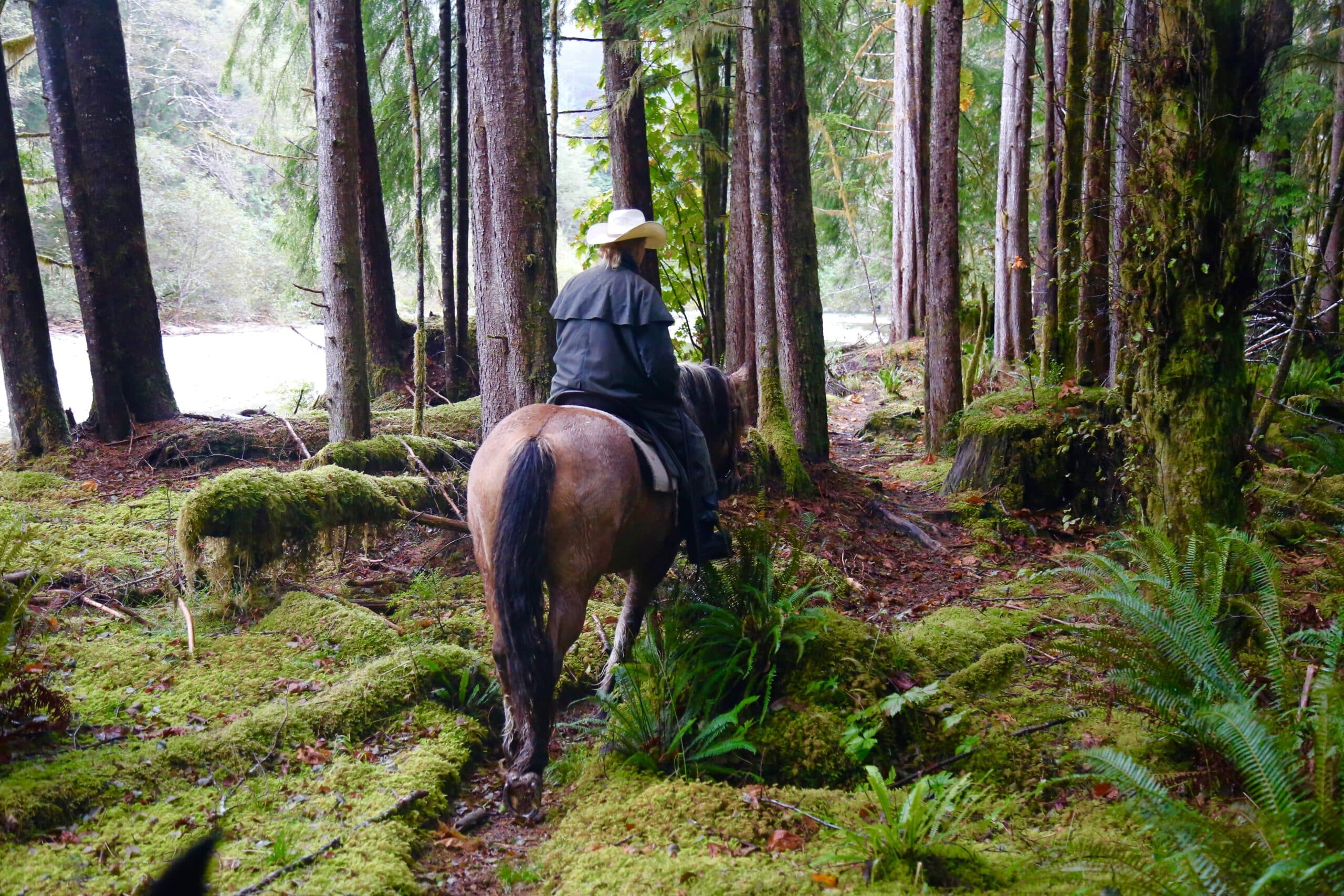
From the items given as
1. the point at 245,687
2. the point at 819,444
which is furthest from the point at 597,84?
the point at 245,687

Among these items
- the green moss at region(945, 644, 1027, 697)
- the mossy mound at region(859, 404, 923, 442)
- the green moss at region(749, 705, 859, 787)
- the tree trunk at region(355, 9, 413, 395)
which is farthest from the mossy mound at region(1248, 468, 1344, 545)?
the tree trunk at region(355, 9, 413, 395)

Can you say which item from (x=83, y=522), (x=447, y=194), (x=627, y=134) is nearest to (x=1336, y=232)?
(x=627, y=134)

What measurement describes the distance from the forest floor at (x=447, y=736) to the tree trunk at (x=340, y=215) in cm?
183

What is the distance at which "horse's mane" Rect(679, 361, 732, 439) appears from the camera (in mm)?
5508

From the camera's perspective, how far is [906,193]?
20.2 m

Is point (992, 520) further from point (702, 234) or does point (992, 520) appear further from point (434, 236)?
point (434, 236)

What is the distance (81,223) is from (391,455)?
562 cm

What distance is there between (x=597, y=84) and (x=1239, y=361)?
11401mm

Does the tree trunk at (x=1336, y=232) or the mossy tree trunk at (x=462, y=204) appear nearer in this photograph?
the tree trunk at (x=1336, y=232)

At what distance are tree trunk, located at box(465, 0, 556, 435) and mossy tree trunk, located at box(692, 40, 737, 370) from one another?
617cm

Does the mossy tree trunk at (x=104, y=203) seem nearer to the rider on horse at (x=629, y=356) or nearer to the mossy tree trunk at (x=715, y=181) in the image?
the mossy tree trunk at (x=715, y=181)

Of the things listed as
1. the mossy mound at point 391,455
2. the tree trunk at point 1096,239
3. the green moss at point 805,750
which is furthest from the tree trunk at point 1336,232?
the mossy mound at point 391,455

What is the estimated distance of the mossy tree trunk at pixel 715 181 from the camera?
1262 centimetres

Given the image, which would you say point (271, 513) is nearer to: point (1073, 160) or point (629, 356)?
point (629, 356)
